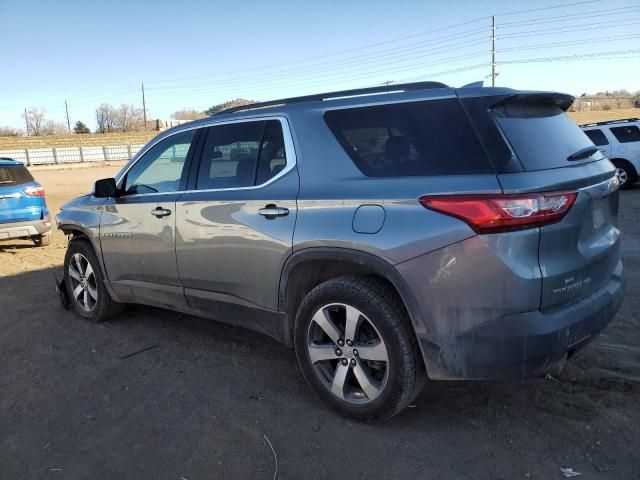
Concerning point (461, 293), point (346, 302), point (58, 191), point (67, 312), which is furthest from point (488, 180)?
point (58, 191)

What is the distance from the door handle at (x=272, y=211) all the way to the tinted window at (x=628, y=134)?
546 inches

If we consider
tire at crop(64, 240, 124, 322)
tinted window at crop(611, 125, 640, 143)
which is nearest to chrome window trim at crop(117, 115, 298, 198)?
tire at crop(64, 240, 124, 322)

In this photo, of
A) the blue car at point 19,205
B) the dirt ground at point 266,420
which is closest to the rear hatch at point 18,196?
the blue car at point 19,205

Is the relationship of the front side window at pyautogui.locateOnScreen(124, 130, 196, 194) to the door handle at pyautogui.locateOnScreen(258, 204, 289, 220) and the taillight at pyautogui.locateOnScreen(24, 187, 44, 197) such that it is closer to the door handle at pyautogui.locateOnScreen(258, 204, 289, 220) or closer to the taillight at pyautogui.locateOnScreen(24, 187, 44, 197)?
the door handle at pyautogui.locateOnScreen(258, 204, 289, 220)

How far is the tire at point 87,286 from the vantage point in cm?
504

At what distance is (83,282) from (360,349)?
3409 mm

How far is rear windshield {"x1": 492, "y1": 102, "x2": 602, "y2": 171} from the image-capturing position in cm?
265

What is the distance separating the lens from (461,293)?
2578 mm

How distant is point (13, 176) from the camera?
29.4 ft

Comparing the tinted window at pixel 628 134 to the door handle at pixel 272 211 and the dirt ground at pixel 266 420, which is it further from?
the door handle at pixel 272 211

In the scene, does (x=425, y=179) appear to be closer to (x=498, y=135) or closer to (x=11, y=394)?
(x=498, y=135)

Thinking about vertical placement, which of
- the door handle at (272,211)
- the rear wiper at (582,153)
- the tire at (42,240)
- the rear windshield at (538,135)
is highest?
the rear windshield at (538,135)

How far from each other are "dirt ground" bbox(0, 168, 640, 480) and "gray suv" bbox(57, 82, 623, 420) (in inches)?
12.6

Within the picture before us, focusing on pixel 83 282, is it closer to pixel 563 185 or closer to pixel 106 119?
pixel 563 185
